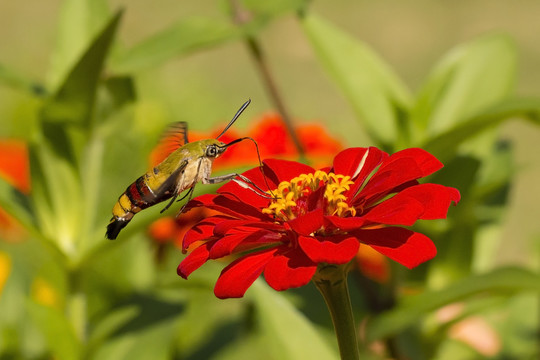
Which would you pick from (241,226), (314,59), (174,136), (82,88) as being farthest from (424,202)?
(314,59)

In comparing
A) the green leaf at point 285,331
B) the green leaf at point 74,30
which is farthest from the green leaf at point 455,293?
the green leaf at point 74,30

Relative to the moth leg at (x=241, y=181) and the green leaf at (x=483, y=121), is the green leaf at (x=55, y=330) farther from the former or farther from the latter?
the green leaf at (x=483, y=121)

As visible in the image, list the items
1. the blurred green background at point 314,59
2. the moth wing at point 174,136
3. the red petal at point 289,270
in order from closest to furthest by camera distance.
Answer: the red petal at point 289,270 → the moth wing at point 174,136 → the blurred green background at point 314,59

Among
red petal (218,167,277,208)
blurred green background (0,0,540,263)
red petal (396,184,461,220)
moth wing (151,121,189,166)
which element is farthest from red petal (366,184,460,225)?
blurred green background (0,0,540,263)

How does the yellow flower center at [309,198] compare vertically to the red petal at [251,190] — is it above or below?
below

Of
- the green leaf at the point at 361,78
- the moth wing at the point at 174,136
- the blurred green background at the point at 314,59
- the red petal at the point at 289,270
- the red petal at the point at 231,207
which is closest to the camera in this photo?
the red petal at the point at 289,270

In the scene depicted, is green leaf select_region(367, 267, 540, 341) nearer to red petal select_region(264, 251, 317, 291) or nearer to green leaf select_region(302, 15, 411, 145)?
green leaf select_region(302, 15, 411, 145)

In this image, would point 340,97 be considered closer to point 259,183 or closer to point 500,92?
point 500,92
